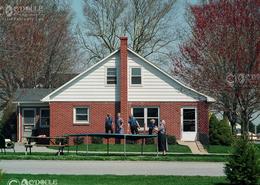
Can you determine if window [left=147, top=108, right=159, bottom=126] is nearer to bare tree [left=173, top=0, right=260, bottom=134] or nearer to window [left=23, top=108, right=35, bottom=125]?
bare tree [left=173, top=0, right=260, bottom=134]

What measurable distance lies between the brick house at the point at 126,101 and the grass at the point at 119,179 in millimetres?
22388

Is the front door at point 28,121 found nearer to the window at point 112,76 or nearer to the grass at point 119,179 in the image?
the window at point 112,76

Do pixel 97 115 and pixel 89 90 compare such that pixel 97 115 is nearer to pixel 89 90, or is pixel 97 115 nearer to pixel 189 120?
pixel 89 90

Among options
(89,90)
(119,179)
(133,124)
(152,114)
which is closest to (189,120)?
(152,114)

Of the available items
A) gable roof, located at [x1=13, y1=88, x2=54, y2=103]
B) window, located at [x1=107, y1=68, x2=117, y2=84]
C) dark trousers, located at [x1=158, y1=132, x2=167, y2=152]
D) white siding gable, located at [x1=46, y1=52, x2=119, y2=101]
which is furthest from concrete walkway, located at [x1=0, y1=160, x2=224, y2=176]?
gable roof, located at [x1=13, y1=88, x2=54, y2=103]

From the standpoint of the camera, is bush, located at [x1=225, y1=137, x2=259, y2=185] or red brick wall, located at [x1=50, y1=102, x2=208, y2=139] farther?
red brick wall, located at [x1=50, y1=102, x2=208, y2=139]

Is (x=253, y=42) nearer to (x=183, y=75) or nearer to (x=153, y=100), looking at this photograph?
(x=183, y=75)

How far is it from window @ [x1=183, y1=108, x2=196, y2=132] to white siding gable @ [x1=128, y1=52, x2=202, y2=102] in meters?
0.86

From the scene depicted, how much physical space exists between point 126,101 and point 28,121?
8139 mm

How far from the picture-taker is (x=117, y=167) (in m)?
20.7

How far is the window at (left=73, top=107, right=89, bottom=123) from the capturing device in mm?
39969

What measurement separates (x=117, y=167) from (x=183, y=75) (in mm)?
17595

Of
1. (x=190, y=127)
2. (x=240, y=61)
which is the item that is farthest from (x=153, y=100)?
(x=240, y=61)

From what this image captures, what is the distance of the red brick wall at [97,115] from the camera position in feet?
131
